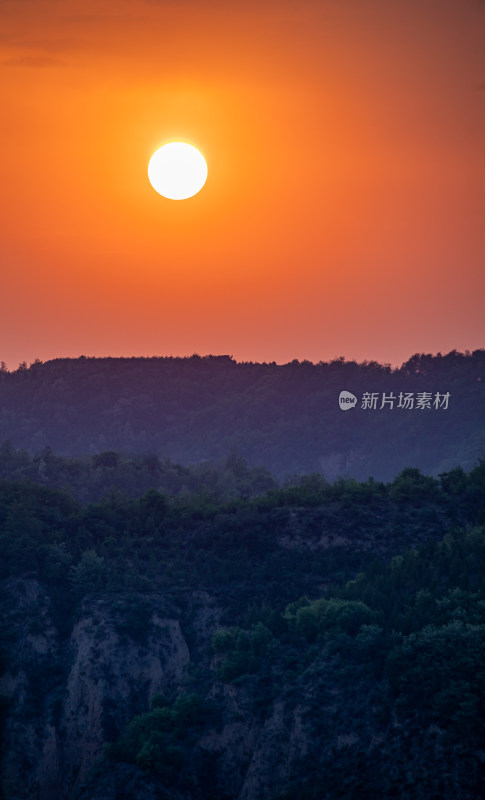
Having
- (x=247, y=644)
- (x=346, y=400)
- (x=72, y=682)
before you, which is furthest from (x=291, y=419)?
(x=247, y=644)

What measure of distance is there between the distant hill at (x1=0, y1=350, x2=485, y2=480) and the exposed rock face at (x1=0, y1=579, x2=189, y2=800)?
391 ft

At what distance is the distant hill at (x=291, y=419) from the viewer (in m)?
170

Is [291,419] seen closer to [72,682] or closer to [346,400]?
[346,400]

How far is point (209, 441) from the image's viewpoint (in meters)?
182

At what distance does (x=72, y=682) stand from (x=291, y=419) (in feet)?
474

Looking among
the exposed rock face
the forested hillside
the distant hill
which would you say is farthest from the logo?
the exposed rock face

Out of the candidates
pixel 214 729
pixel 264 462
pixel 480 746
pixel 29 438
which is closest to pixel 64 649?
pixel 214 729

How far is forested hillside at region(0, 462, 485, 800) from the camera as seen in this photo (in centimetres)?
3275

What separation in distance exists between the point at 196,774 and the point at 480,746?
10828mm

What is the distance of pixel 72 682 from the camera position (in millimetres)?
41844

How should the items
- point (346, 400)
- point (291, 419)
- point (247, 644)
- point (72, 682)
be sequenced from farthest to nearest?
1. point (346, 400)
2. point (291, 419)
3. point (72, 682)
4. point (247, 644)

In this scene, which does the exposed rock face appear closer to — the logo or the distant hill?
the distant hill

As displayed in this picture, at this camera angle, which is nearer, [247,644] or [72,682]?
[247,644]

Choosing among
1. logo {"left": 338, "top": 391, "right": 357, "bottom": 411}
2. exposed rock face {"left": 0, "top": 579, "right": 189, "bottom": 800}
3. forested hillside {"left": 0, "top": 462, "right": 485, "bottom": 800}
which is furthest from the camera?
logo {"left": 338, "top": 391, "right": 357, "bottom": 411}
